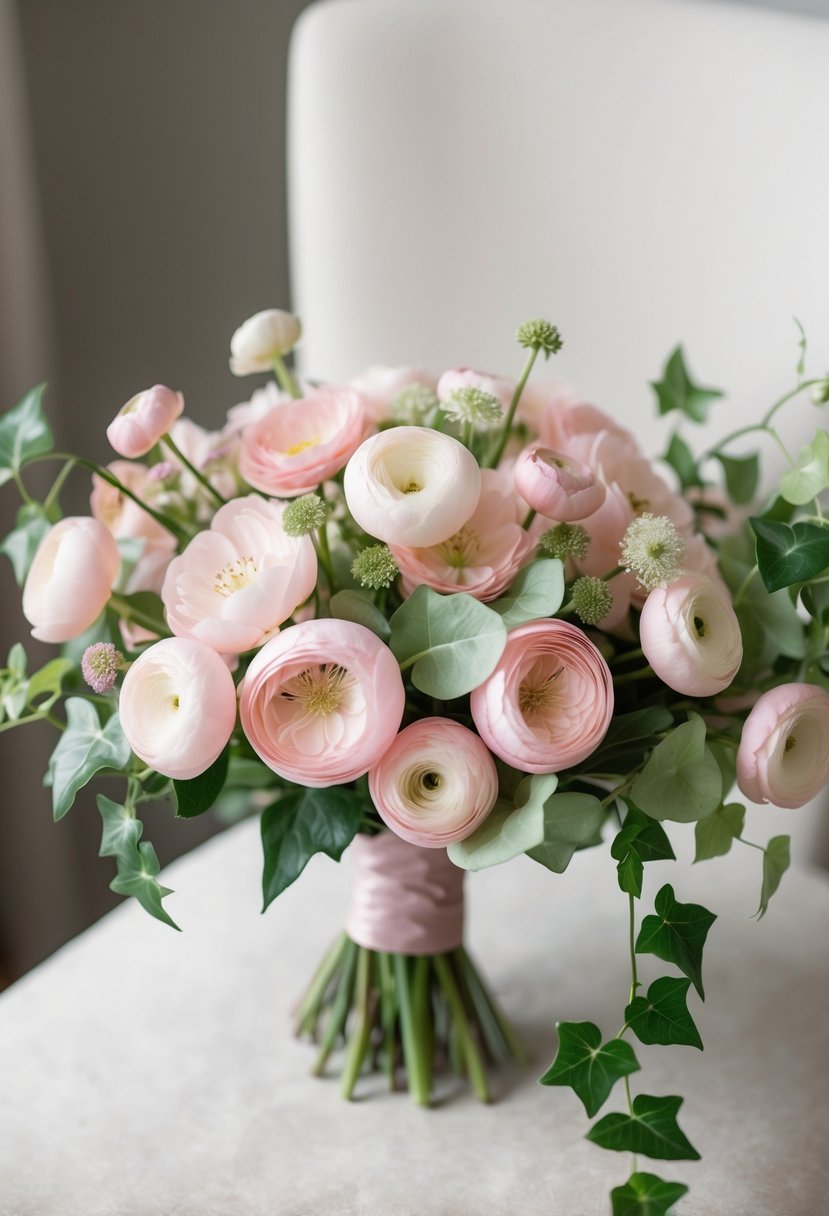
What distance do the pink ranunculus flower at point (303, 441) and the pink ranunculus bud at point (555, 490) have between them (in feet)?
0.27

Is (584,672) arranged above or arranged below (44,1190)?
above

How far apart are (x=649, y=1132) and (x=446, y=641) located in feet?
0.68

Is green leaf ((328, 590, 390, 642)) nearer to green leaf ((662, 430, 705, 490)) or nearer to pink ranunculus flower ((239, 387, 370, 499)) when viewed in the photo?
pink ranunculus flower ((239, 387, 370, 499))

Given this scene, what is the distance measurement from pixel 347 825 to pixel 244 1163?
207 mm

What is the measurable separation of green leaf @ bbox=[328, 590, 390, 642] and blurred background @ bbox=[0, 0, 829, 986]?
0.72 meters

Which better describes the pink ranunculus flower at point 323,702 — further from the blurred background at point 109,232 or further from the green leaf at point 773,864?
the blurred background at point 109,232

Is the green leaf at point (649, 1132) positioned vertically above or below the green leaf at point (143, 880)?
below

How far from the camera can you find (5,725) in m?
0.52

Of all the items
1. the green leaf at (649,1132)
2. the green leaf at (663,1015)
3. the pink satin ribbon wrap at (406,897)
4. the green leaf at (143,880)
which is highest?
the green leaf at (143,880)

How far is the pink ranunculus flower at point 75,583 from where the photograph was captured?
1.59ft

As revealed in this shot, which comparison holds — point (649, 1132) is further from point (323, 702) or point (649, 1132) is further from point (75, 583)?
point (75, 583)

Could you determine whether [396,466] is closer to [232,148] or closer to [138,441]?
[138,441]

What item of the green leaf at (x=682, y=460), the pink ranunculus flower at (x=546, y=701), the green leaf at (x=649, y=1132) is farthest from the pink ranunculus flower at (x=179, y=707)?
the green leaf at (x=682, y=460)

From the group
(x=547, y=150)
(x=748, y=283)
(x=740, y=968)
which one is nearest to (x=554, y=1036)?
(x=740, y=968)
